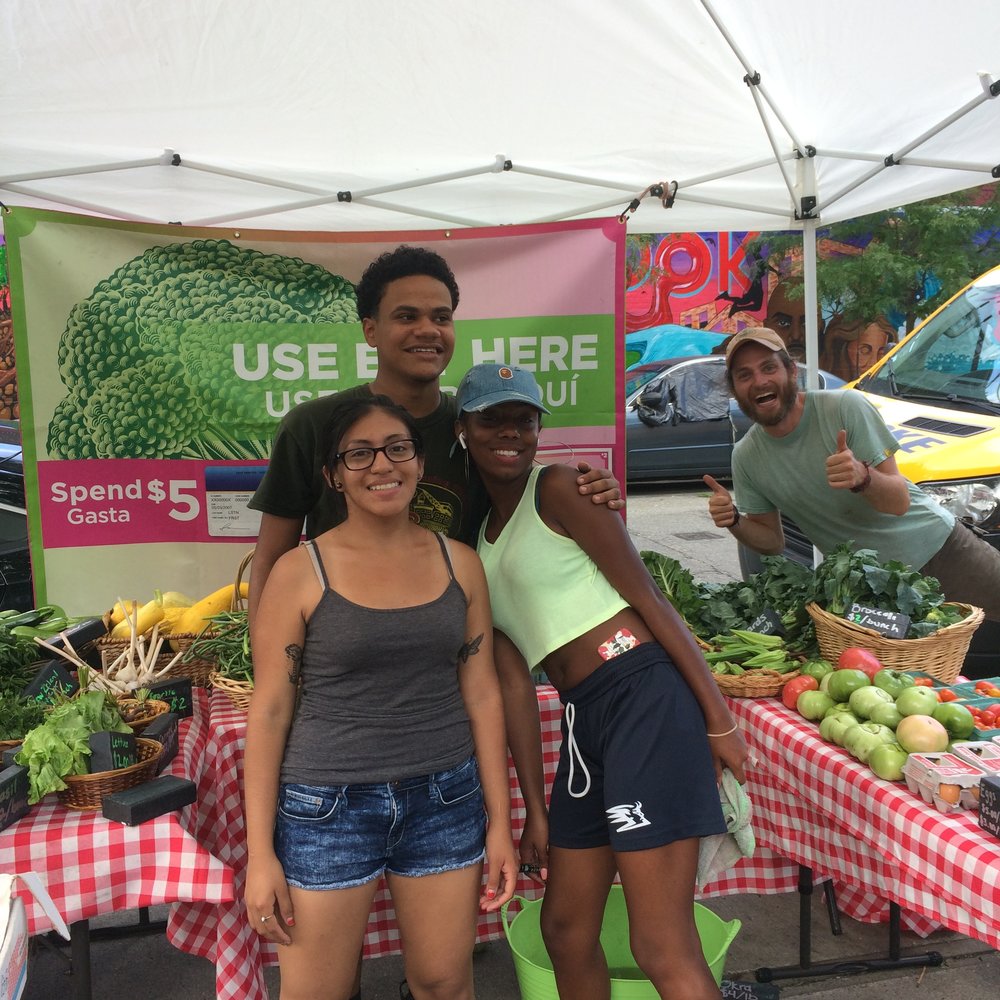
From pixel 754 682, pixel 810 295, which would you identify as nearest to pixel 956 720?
pixel 754 682

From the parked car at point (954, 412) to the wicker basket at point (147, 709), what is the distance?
135 inches

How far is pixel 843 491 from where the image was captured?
354cm

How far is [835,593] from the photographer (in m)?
2.86

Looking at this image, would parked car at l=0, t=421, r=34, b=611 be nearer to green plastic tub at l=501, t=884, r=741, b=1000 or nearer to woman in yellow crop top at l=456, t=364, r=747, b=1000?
green plastic tub at l=501, t=884, r=741, b=1000

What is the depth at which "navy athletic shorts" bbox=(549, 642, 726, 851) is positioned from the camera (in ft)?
6.25

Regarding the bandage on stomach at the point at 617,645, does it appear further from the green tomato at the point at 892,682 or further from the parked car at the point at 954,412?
the parked car at the point at 954,412

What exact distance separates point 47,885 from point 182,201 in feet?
10.5

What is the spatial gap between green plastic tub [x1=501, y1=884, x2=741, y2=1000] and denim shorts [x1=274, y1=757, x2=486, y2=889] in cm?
60

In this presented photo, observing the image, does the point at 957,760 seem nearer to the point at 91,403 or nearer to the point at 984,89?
the point at 984,89

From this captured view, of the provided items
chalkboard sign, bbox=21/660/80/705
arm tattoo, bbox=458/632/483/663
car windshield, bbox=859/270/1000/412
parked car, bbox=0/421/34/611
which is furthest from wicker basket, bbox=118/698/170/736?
car windshield, bbox=859/270/1000/412

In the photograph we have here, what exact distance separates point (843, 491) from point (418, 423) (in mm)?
1865

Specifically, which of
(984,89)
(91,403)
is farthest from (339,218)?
(984,89)

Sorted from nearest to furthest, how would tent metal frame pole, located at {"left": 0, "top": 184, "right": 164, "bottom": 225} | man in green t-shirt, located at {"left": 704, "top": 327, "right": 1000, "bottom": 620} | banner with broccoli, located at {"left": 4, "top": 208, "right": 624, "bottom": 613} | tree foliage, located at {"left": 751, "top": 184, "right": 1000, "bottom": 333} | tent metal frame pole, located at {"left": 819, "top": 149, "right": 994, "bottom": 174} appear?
man in green t-shirt, located at {"left": 704, "top": 327, "right": 1000, "bottom": 620}
tent metal frame pole, located at {"left": 819, "top": 149, "right": 994, "bottom": 174}
tent metal frame pole, located at {"left": 0, "top": 184, "right": 164, "bottom": 225}
banner with broccoli, located at {"left": 4, "top": 208, "right": 624, "bottom": 613}
tree foliage, located at {"left": 751, "top": 184, "right": 1000, "bottom": 333}

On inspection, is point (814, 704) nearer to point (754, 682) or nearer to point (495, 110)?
point (754, 682)
